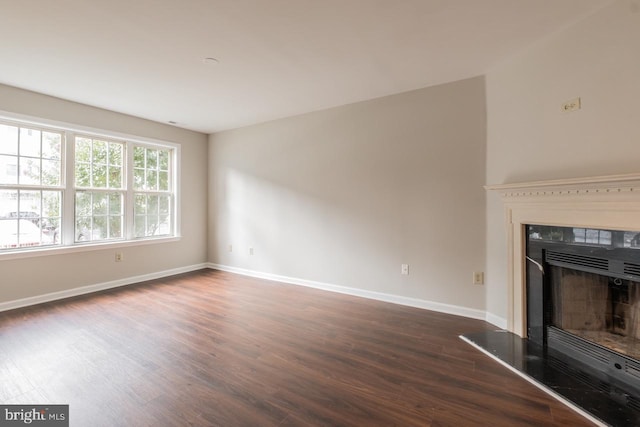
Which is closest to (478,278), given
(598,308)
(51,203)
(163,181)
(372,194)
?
(598,308)

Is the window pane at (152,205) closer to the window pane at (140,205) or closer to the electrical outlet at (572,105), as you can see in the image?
the window pane at (140,205)

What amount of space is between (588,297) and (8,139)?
591 centimetres

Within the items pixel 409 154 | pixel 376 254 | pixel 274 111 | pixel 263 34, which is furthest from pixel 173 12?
pixel 376 254

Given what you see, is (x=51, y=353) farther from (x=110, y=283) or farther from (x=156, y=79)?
(x=156, y=79)

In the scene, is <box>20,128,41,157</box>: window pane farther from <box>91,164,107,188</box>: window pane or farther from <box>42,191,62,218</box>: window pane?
<box>91,164,107,188</box>: window pane

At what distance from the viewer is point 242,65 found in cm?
266

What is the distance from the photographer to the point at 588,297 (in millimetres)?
2078

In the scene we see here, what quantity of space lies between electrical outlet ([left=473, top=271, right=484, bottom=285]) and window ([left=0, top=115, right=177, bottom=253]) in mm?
4599

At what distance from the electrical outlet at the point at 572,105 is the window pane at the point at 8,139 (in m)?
5.57

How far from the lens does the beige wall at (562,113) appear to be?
71.4 inches

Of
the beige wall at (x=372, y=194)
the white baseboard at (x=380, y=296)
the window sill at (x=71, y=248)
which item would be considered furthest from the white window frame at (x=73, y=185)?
the white baseboard at (x=380, y=296)

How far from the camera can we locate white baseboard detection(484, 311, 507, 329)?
263 cm

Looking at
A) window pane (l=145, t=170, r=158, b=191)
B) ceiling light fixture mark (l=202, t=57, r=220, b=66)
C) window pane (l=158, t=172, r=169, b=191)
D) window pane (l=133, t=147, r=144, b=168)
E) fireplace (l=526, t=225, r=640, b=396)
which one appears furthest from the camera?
window pane (l=158, t=172, r=169, b=191)

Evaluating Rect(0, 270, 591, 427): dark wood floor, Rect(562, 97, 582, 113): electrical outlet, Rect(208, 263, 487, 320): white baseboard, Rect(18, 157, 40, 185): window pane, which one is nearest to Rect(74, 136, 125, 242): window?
Rect(18, 157, 40, 185): window pane
